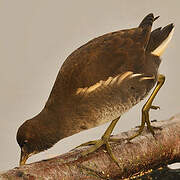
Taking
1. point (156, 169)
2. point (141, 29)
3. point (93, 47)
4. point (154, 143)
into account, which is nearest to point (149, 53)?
point (141, 29)

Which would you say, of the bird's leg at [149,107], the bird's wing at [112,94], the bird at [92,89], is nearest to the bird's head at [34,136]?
the bird at [92,89]

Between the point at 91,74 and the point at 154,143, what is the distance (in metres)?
0.68

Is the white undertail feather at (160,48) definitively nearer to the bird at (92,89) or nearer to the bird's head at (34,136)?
the bird at (92,89)

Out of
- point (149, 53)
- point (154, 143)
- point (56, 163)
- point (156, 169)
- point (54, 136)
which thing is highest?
point (149, 53)

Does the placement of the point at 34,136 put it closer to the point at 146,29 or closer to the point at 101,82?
the point at 101,82

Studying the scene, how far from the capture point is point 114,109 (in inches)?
78.6

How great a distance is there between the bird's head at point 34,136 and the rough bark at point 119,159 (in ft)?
0.27

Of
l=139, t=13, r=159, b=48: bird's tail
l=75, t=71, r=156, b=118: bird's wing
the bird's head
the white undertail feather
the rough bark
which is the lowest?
the rough bark

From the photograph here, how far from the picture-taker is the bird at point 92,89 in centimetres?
197

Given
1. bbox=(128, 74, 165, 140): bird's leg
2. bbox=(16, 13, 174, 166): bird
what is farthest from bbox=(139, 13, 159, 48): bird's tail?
bbox=(128, 74, 165, 140): bird's leg

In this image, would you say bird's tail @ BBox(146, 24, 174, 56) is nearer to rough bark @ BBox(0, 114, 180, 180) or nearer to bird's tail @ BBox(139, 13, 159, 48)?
bird's tail @ BBox(139, 13, 159, 48)

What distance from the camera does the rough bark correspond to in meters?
2.02

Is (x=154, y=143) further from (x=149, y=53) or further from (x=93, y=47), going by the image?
(x=93, y=47)

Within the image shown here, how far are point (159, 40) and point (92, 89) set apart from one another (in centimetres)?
47
